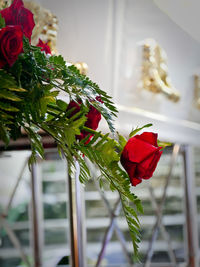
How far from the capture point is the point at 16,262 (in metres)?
1.21

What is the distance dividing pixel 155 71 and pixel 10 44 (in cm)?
89

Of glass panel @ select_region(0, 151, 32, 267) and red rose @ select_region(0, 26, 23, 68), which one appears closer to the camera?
red rose @ select_region(0, 26, 23, 68)

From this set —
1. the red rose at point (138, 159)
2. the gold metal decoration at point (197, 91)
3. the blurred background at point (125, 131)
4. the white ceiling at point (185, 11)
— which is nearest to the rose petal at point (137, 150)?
the red rose at point (138, 159)

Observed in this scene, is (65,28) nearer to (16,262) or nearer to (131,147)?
(131,147)

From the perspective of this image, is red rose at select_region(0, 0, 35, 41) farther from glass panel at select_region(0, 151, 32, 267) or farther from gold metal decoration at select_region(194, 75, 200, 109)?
gold metal decoration at select_region(194, 75, 200, 109)

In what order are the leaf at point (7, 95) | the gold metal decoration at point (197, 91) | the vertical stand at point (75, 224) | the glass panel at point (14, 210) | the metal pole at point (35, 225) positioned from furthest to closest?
the gold metal decoration at point (197, 91) < the glass panel at point (14, 210) < the metal pole at point (35, 225) < the vertical stand at point (75, 224) < the leaf at point (7, 95)

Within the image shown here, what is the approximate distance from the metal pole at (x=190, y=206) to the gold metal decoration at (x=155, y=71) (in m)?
0.34

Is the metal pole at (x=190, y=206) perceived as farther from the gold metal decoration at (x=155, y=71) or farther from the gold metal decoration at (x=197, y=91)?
the gold metal decoration at (x=155, y=71)

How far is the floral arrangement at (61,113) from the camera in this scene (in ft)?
0.91

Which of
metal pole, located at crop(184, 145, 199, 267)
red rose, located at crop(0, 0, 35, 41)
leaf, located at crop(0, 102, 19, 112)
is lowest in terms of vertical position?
metal pole, located at crop(184, 145, 199, 267)

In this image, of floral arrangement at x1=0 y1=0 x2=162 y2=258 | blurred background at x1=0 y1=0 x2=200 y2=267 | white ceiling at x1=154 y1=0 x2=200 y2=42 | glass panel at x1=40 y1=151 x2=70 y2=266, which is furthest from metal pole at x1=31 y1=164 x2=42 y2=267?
floral arrangement at x1=0 y1=0 x2=162 y2=258

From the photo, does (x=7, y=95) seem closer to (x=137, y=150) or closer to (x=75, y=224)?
(x=137, y=150)

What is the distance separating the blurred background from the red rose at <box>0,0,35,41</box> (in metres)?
0.37

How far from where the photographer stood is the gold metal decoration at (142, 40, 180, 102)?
1093mm
